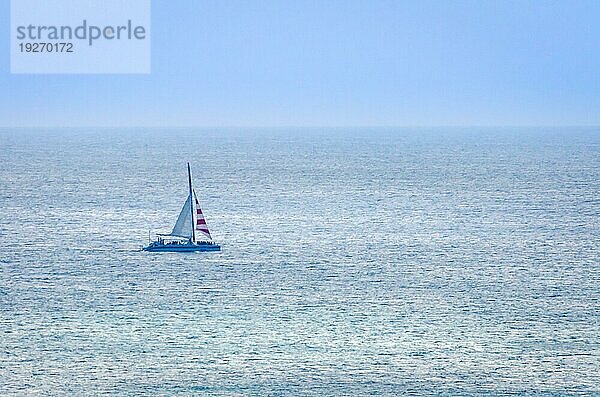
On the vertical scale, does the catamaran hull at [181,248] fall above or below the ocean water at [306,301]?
above

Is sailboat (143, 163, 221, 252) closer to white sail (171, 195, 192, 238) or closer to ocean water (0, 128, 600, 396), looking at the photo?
white sail (171, 195, 192, 238)

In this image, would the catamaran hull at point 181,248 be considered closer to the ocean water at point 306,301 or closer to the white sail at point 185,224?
the ocean water at point 306,301

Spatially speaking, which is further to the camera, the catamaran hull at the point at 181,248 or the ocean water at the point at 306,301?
the catamaran hull at the point at 181,248

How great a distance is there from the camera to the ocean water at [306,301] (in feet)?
213

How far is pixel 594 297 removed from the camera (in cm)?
8325

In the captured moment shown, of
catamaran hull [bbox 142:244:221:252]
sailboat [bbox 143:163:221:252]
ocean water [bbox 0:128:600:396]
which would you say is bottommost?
ocean water [bbox 0:128:600:396]

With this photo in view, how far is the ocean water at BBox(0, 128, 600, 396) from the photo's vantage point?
65000 mm

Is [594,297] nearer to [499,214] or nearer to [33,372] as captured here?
[33,372]

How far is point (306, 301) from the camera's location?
267 feet

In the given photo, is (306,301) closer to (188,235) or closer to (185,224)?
(188,235)

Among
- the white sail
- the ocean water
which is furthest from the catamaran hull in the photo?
the white sail

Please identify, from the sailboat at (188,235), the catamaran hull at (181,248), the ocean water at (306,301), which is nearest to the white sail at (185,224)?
the sailboat at (188,235)

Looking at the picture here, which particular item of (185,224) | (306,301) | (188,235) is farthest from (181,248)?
(306,301)

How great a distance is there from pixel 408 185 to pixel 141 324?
322 ft
